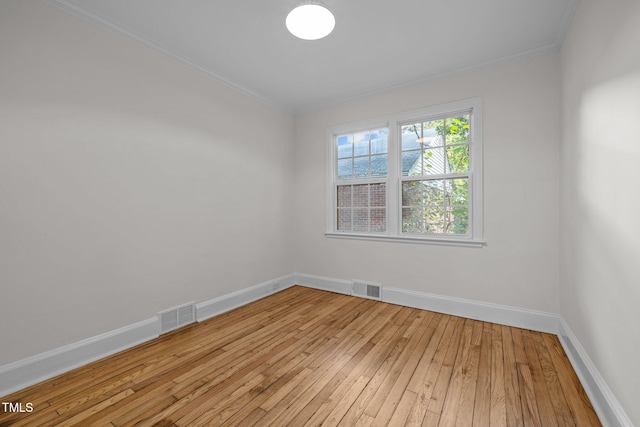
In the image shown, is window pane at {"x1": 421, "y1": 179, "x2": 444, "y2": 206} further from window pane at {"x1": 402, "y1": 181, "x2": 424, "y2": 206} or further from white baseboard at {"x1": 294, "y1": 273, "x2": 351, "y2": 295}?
white baseboard at {"x1": 294, "y1": 273, "x2": 351, "y2": 295}

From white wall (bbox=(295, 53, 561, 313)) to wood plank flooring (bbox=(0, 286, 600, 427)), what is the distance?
0.49 metres

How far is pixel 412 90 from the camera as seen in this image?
3.43 m

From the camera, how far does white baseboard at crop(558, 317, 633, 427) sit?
1.42 meters

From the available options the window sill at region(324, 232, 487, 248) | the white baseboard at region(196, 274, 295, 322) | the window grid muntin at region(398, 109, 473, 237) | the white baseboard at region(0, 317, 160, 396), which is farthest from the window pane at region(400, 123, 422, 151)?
the white baseboard at region(0, 317, 160, 396)

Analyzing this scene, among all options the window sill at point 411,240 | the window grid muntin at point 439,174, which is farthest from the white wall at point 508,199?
the window grid muntin at point 439,174

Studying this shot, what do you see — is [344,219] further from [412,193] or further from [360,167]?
[412,193]

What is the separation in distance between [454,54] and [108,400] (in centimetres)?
415

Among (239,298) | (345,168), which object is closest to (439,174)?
(345,168)

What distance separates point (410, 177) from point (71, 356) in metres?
3.77

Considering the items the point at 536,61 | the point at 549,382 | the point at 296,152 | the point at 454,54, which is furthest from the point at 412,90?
the point at 549,382

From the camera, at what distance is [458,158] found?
3219 millimetres

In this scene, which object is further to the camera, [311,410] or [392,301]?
[392,301]

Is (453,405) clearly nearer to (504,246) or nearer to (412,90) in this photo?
(504,246)

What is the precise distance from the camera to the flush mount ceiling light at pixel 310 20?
198 cm
